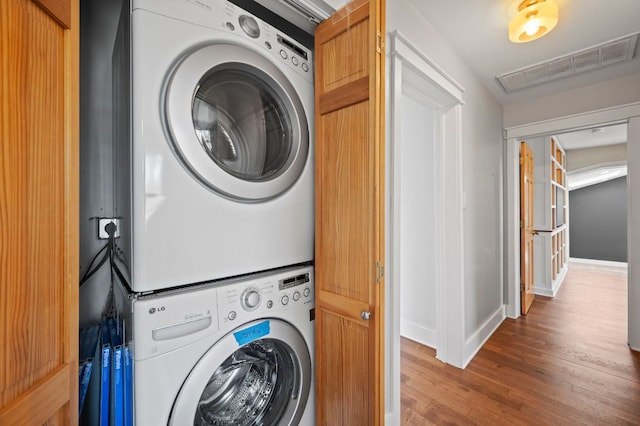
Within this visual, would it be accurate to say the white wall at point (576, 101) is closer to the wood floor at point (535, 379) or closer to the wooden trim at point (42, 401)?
the wood floor at point (535, 379)

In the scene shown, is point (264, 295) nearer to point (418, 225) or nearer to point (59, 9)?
point (59, 9)

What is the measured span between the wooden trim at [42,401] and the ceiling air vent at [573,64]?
122 inches

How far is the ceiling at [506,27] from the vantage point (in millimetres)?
1515

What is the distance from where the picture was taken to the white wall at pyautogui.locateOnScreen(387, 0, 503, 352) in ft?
A: 5.99

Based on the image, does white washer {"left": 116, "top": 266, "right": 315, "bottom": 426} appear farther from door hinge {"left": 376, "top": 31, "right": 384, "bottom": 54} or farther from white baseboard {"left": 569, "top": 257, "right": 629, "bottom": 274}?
white baseboard {"left": 569, "top": 257, "right": 629, "bottom": 274}

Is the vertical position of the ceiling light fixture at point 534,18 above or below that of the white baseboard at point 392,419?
above

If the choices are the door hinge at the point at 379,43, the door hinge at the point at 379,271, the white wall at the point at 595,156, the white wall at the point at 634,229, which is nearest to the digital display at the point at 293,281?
the door hinge at the point at 379,271

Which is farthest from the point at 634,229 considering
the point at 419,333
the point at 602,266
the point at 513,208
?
the point at 602,266

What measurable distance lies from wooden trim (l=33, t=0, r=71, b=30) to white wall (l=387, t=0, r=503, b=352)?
155 cm

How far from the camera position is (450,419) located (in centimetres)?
148

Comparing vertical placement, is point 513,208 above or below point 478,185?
below

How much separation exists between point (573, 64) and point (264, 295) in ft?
9.49

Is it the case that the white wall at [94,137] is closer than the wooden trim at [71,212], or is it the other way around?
the wooden trim at [71,212]

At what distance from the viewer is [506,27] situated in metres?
1.69
